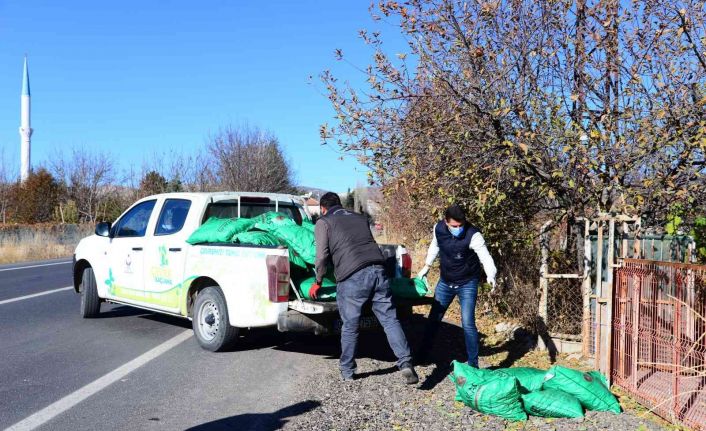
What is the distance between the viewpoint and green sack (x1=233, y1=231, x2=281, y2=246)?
7359 mm

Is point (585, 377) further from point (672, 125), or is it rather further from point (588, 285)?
point (672, 125)

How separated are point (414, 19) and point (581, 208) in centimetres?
287

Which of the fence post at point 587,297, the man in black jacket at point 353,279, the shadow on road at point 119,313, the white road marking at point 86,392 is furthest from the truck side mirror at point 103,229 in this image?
the fence post at point 587,297

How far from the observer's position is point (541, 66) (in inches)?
283

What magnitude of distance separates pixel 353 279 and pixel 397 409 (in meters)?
1.34

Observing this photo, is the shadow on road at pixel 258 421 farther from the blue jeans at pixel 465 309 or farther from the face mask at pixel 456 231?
the face mask at pixel 456 231

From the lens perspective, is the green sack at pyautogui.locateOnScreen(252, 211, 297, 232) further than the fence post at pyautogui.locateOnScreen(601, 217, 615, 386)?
Yes

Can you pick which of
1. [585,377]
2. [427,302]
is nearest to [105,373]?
[427,302]

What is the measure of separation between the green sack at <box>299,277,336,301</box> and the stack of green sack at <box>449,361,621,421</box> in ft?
6.27

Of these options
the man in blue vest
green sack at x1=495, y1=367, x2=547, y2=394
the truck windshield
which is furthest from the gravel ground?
the truck windshield

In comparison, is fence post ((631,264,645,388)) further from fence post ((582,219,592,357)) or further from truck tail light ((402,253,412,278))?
truck tail light ((402,253,412,278))

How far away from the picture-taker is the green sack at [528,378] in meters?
5.61

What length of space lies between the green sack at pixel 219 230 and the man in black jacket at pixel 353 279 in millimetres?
1433

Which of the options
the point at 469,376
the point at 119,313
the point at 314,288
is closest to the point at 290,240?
the point at 314,288
